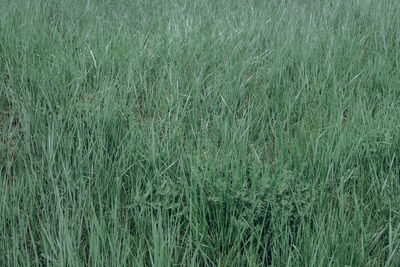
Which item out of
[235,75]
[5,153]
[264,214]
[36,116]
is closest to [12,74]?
[36,116]

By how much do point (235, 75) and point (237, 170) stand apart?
0.83 m

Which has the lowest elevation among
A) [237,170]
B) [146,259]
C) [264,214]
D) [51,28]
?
[146,259]

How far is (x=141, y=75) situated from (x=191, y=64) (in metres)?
0.32

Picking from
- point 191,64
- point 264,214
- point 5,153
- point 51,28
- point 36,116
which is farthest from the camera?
point 51,28

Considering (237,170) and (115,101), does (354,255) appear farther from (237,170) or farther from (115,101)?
(115,101)

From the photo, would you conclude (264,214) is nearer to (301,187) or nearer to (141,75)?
(301,187)

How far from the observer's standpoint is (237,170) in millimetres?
1559

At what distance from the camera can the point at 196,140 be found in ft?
6.16

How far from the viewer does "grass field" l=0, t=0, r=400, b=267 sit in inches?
55.3

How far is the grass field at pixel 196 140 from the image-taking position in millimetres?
1405

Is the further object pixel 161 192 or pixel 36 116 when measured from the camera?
pixel 36 116

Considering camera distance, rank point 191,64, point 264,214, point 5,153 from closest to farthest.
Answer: point 264,214
point 5,153
point 191,64

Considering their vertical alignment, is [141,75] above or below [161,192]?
above

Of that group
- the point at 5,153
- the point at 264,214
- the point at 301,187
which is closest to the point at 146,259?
the point at 264,214
